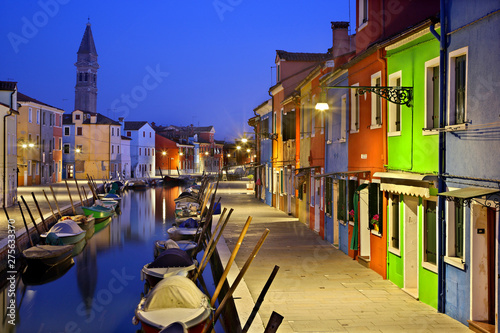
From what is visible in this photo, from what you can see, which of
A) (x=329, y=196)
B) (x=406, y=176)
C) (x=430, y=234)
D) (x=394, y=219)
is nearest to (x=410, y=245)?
(x=394, y=219)

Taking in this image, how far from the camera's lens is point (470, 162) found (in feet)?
29.2

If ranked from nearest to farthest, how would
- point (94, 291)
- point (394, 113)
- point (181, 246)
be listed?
point (394, 113), point (94, 291), point (181, 246)

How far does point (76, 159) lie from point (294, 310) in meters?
68.6

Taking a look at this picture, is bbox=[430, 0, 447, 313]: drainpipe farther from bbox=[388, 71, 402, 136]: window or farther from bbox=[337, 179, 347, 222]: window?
bbox=[337, 179, 347, 222]: window

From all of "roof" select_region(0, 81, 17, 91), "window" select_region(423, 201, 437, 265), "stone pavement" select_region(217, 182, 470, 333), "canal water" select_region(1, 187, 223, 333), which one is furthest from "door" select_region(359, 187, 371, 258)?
"roof" select_region(0, 81, 17, 91)

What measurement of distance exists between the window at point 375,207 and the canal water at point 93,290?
4.50m

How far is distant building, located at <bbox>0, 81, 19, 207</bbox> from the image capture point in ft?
103

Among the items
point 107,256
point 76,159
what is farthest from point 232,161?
point 107,256

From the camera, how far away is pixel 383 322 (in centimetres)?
957

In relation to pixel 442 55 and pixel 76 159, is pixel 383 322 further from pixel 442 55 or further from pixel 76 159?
pixel 76 159

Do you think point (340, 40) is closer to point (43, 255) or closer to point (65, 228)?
point (43, 255)

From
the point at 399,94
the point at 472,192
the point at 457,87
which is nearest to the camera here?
the point at 472,192

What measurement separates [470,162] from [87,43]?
14144 centimetres

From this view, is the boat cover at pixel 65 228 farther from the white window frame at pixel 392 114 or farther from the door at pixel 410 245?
the door at pixel 410 245
